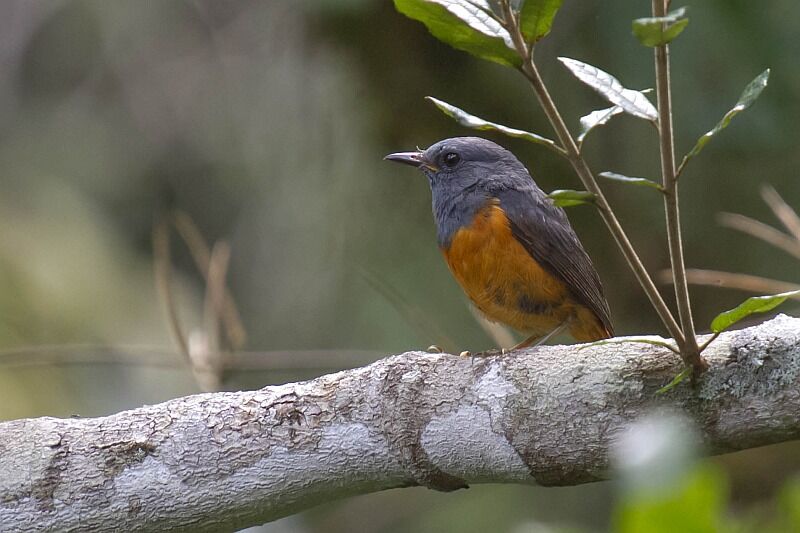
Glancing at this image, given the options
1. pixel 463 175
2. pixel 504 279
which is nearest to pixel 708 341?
pixel 504 279

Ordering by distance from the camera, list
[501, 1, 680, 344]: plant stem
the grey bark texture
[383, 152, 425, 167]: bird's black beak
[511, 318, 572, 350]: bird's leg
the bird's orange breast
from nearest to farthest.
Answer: [501, 1, 680, 344]: plant stem → the grey bark texture → the bird's orange breast → [511, 318, 572, 350]: bird's leg → [383, 152, 425, 167]: bird's black beak

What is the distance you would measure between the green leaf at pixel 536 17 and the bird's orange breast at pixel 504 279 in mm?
1905

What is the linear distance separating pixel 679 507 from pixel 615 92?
1.13 metres

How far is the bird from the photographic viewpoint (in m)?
3.75

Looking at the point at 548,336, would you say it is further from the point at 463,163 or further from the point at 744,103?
the point at 744,103

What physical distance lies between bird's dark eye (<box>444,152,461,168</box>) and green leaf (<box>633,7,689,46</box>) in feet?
8.38

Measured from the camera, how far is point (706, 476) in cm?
100

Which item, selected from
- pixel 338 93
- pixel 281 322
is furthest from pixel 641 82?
pixel 281 322

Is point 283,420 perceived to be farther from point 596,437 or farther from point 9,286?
point 9,286

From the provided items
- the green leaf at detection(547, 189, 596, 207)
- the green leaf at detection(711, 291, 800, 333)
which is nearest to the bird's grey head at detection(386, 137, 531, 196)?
the green leaf at detection(711, 291, 800, 333)

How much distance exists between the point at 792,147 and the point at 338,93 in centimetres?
255

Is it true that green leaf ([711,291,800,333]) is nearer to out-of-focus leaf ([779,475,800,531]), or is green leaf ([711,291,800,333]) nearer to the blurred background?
out-of-focus leaf ([779,475,800,531])

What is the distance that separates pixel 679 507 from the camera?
1021mm

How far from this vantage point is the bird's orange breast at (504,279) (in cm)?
374
